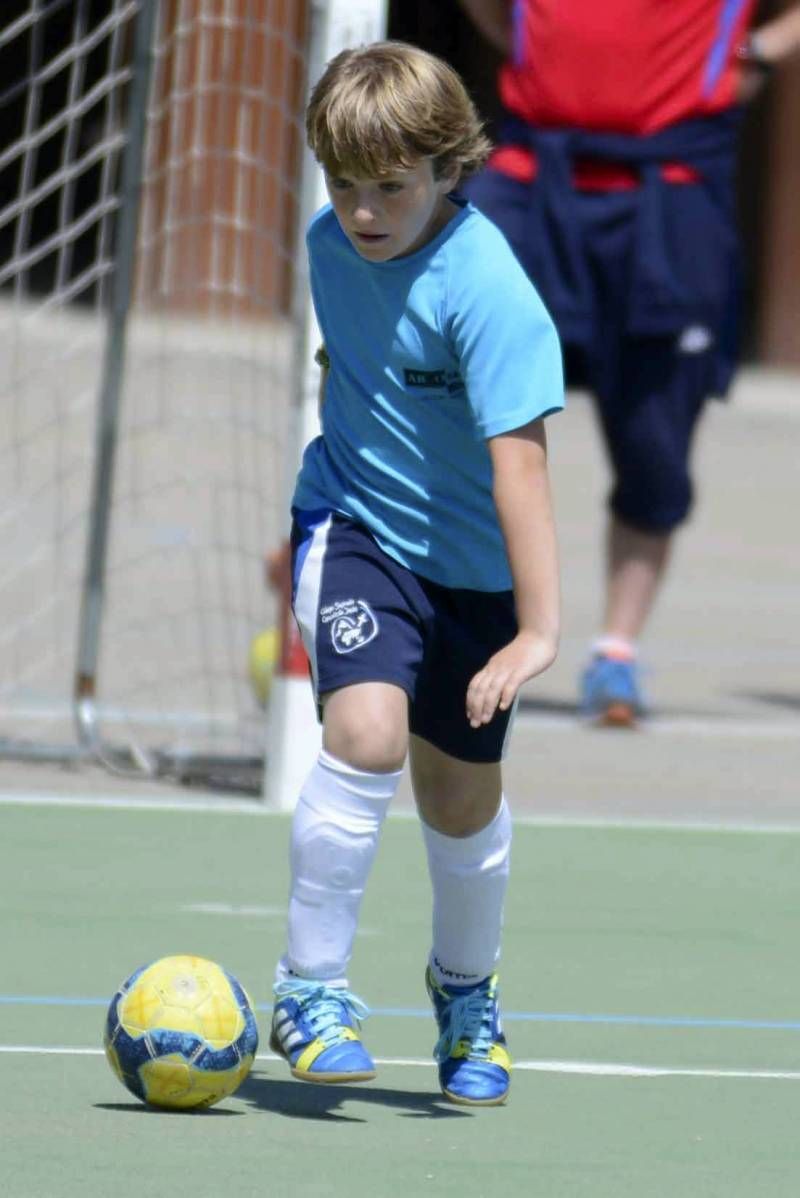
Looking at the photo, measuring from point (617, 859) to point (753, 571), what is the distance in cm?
603

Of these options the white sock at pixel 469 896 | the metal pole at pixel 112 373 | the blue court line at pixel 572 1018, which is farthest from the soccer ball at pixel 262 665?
the white sock at pixel 469 896

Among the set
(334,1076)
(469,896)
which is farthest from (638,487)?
(334,1076)

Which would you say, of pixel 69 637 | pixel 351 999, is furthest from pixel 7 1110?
pixel 69 637

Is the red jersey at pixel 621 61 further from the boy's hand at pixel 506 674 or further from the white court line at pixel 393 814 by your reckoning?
the boy's hand at pixel 506 674

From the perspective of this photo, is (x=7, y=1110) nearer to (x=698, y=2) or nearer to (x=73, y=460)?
(x=698, y=2)

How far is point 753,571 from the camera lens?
12234mm

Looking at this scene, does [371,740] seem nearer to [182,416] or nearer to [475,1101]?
[475,1101]

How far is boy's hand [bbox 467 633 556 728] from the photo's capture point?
155 inches

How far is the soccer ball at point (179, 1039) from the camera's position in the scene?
13.3 feet

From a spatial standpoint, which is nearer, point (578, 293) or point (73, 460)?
point (578, 293)

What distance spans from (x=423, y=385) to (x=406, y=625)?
360 millimetres

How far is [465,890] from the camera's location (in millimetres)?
4320

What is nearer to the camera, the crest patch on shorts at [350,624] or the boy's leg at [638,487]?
the crest patch on shorts at [350,624]

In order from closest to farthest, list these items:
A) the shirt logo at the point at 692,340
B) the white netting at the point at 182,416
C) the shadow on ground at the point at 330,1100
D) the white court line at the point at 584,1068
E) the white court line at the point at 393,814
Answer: the shadow on ground at the point at 330,1100 → the white court line at the point at 584,1068 → the white court line at the point at 393,814 → the white netting at the point at 182,416 → the shirt logo at the point at 692,340
